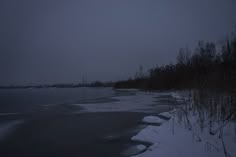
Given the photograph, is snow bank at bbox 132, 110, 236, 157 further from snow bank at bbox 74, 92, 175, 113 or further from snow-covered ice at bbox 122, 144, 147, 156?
snow bank at bbox 74, 92, 175, 113

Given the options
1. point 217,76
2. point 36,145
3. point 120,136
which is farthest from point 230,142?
point 36,145

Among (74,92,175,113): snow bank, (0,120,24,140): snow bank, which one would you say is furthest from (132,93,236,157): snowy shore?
(74,92,175,113): snow bank

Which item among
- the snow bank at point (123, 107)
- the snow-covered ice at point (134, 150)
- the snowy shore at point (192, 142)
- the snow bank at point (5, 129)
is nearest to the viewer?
the snowy shore at point (192, 142)

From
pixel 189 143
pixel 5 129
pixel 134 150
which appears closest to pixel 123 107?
pixel 5 129

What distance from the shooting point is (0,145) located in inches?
217

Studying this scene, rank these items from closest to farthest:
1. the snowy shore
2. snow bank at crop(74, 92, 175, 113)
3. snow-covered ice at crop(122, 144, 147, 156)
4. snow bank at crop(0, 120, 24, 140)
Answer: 1. the snowy shore
2. snow-covered ice at crop(122, 144, 147, 156)
3. snow bank at crop(0, 120, 24, 140)
4. snow bank at crop(74, 92, 175, 113)

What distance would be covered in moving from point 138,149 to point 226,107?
279 centimetres

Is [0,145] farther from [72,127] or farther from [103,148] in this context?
[103,148]

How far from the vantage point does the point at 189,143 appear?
4.25m

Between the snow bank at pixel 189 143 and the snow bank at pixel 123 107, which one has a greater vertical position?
the snow bank at pixel 189 143

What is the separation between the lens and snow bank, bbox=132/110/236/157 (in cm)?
357

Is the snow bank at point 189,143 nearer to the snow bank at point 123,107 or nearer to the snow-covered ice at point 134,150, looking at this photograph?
the snow-covered ice at point 134,150

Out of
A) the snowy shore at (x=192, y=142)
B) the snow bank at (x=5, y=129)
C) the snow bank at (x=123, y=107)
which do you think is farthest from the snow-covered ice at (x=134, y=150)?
the snow bank at (x=123, y=107)

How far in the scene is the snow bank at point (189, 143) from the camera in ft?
11.7
